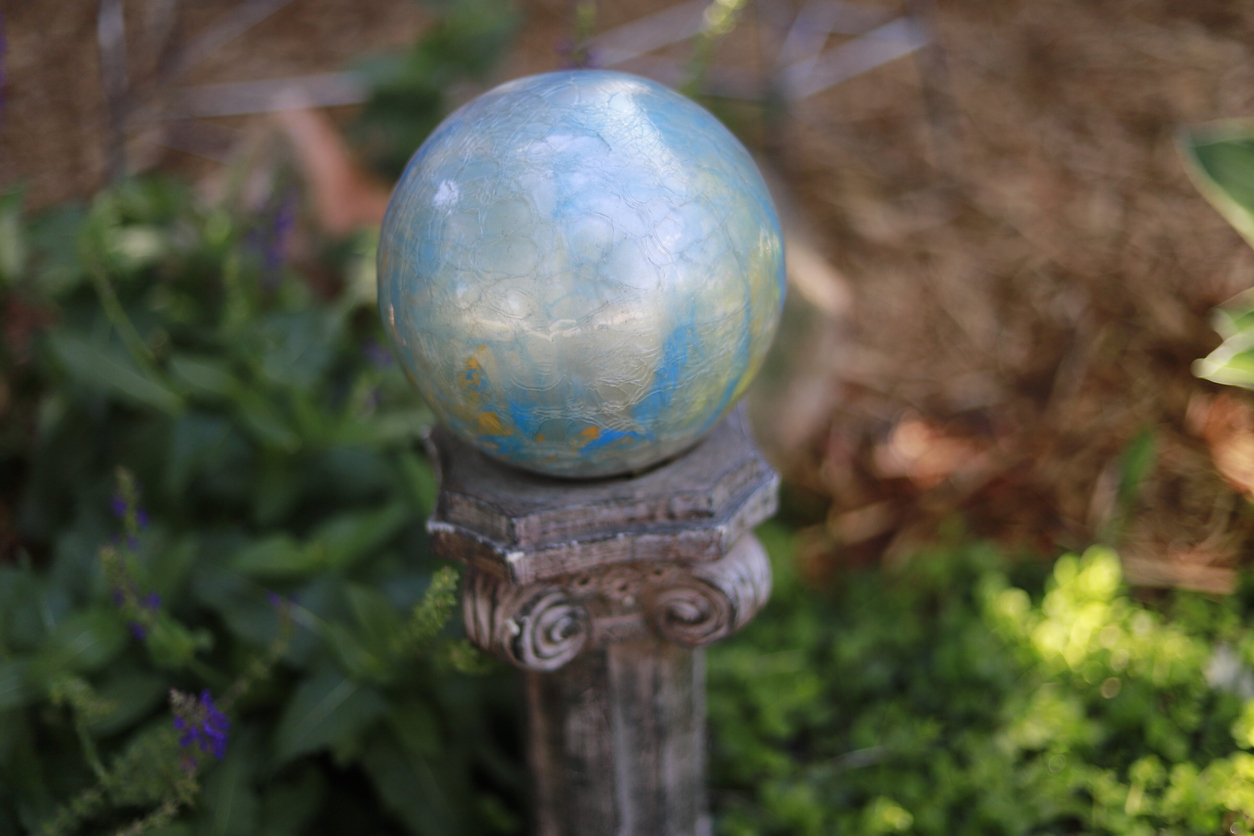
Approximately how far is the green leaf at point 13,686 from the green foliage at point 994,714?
1339mm

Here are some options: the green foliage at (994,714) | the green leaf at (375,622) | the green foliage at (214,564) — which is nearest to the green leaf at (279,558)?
the green foliage at (214,564)

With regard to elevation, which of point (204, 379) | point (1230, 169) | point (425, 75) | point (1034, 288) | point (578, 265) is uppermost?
point (578, 265)

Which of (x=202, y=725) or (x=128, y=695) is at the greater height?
(x=202, y=725)

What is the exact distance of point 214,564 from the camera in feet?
A: 6.06

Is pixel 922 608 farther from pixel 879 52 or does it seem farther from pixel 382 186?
pixel 879 52

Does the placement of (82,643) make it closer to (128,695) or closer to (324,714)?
(128,695)

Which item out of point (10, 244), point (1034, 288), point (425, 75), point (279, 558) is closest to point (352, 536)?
point (279, 558)

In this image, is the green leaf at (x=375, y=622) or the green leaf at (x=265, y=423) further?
the green leaf at (x=265, y=423)

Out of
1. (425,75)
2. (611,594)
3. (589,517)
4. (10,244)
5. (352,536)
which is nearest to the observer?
(589,517)

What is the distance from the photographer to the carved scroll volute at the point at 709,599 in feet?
4.43

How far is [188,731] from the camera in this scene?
1.37 meters

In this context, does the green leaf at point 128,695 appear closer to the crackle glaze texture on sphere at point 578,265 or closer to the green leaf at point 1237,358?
the crackle glaze texture on sphere at point 578,265

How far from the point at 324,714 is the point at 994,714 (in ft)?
4.57

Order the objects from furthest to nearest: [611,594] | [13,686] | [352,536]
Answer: [352,536], [13,686], [611,594]
